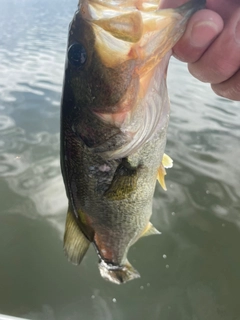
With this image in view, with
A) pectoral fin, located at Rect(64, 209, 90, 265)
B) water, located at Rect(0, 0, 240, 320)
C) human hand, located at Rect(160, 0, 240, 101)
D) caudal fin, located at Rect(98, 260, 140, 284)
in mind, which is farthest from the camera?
water, located at Rect(0, 0, 240, 320)

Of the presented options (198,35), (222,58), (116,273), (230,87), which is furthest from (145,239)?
(198,35)

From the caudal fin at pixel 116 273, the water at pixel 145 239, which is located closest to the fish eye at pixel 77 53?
the caudal fin at pixel 116 273

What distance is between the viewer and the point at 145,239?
3758 millimetres

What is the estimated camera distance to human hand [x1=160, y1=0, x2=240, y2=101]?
3.91 feet

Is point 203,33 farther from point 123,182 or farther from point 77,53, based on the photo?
point 123,182

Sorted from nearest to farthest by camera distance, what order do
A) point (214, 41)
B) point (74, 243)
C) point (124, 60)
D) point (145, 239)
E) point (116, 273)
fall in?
point (124, 60) → point (214, 41) → point (74, 243) → point (116, 273) → point (145, 239)

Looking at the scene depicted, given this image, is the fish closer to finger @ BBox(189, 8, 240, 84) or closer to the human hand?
the human hand

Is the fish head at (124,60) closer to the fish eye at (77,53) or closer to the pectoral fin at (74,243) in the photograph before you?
the fish eye at (77,53)

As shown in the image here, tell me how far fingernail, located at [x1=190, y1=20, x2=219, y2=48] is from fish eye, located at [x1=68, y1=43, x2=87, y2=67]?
1.23 feet

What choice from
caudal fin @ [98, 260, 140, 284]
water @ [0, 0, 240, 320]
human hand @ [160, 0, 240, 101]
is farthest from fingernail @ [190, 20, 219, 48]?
water @ [0, 0, 240, 320]

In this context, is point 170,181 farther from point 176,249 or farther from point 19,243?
point 19,243

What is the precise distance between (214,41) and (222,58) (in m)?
0.07

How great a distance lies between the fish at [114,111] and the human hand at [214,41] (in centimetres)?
7

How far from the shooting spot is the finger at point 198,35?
Result: 1155 millimetres
